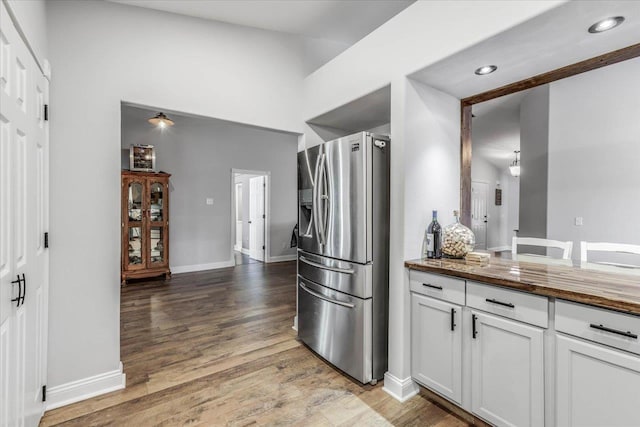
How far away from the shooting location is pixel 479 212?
2537 millimetres

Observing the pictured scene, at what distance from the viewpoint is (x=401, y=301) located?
6.76 feet

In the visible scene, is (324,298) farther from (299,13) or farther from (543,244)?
(299,13)

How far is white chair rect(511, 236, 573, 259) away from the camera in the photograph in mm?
2064

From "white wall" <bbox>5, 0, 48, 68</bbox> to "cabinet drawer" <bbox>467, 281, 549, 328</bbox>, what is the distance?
2.53 m

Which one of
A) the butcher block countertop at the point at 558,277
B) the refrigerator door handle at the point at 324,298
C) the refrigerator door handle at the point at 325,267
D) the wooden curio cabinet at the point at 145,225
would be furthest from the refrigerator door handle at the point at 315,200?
the wooden curio cabinet at the point at 145,225

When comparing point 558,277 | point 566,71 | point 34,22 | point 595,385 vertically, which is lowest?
point 595,385

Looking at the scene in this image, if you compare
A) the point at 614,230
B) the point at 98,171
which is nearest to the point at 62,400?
the point at 98,171

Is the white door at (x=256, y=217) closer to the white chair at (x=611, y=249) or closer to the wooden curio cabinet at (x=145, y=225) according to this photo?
the wooden curio cabinet at (x=145, y=225)

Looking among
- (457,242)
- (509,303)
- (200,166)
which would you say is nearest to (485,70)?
(457,242)

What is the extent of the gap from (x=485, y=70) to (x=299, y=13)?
71.7 inches

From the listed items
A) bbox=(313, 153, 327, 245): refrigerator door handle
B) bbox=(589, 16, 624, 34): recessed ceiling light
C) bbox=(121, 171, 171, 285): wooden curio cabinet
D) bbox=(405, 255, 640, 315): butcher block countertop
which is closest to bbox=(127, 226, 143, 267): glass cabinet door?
bbox=(121, 171, 171, 285): wooden curio cabinet

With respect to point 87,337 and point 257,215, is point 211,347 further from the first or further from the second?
point 257,215

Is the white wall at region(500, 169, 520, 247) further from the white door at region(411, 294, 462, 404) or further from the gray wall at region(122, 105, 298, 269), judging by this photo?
the gray wall at region(122, 105, 298, 269)

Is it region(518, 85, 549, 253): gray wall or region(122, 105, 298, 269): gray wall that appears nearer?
region(518, 85, 549, 253): gray wall
